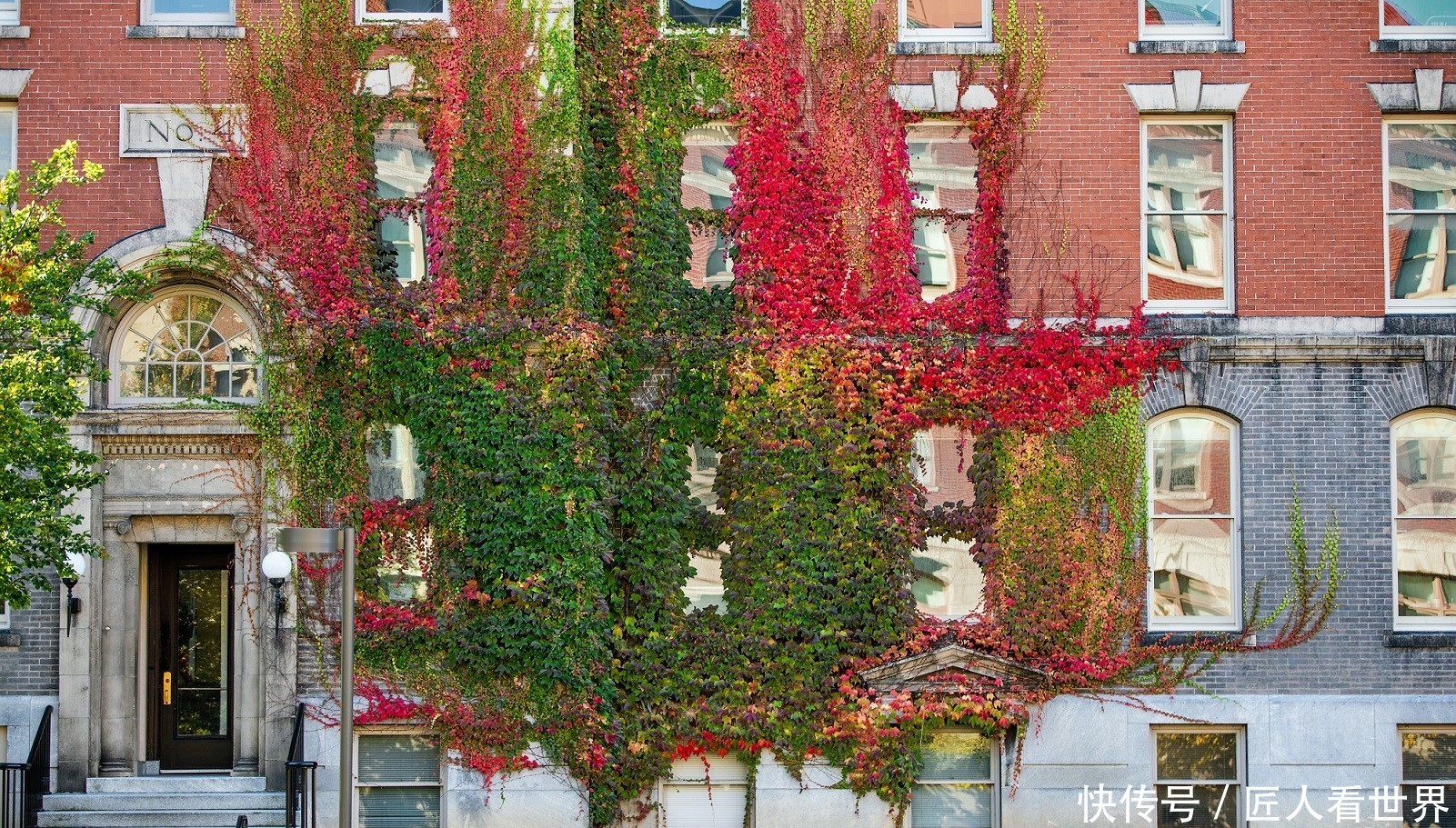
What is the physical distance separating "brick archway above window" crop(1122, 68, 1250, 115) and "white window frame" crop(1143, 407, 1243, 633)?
3276 mm

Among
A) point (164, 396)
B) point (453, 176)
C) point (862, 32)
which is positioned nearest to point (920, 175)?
point (862, 32)

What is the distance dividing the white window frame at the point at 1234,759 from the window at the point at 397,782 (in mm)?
7517

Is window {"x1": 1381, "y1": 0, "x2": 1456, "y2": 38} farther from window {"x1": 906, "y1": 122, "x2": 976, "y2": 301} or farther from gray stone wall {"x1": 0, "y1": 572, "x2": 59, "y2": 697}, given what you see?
gray stone wall {"x1": 0, "y1": 572, "x2": 59, "y2": 697}

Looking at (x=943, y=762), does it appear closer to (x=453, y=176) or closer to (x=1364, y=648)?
(x=1364, y=648)

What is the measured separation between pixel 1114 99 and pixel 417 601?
361 inches

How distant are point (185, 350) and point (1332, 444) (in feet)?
40.5

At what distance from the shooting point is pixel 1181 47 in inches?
616

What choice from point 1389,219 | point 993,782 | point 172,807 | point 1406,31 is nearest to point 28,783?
point 172,807

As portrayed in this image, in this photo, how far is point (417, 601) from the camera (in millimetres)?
14977

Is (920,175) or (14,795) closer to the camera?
(14,795)

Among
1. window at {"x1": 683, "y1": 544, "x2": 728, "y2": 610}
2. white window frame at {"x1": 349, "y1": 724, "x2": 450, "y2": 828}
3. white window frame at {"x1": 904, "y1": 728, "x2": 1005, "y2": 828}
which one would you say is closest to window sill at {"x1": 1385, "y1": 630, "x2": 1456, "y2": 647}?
white window frame at {"x1": 904, "y1": 728, "x2": 1005, "y2": 828}

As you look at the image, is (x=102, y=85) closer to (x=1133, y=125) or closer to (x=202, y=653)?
(x=202, y=653)

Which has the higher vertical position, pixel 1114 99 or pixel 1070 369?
pixel 1114 99

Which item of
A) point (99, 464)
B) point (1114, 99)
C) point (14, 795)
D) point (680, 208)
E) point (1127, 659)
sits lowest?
point (14, 795)
